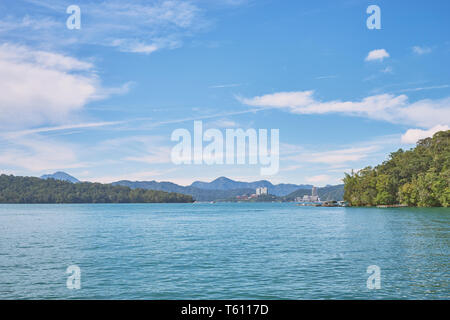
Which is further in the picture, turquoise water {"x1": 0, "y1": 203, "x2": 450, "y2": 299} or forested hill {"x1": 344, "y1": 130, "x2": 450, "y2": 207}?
forested hill {"x1": 344, "y1": 130, "x2": 450, "y2": 207}

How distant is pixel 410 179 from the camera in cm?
15238

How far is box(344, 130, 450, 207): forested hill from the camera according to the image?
427 feet

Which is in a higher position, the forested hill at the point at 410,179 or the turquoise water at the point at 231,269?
the forested hill at the point at 410,179

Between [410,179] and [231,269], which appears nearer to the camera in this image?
[231,269]

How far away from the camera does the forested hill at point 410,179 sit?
130 meters

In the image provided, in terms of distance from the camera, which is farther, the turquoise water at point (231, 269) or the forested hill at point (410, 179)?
the forested hill at point (410, 179)

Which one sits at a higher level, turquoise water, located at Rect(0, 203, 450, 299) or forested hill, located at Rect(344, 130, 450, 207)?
forested hill, located at Rect(344, 130, 450, 207)

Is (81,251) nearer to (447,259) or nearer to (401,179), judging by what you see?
(447,259)

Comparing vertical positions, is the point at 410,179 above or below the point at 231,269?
above
